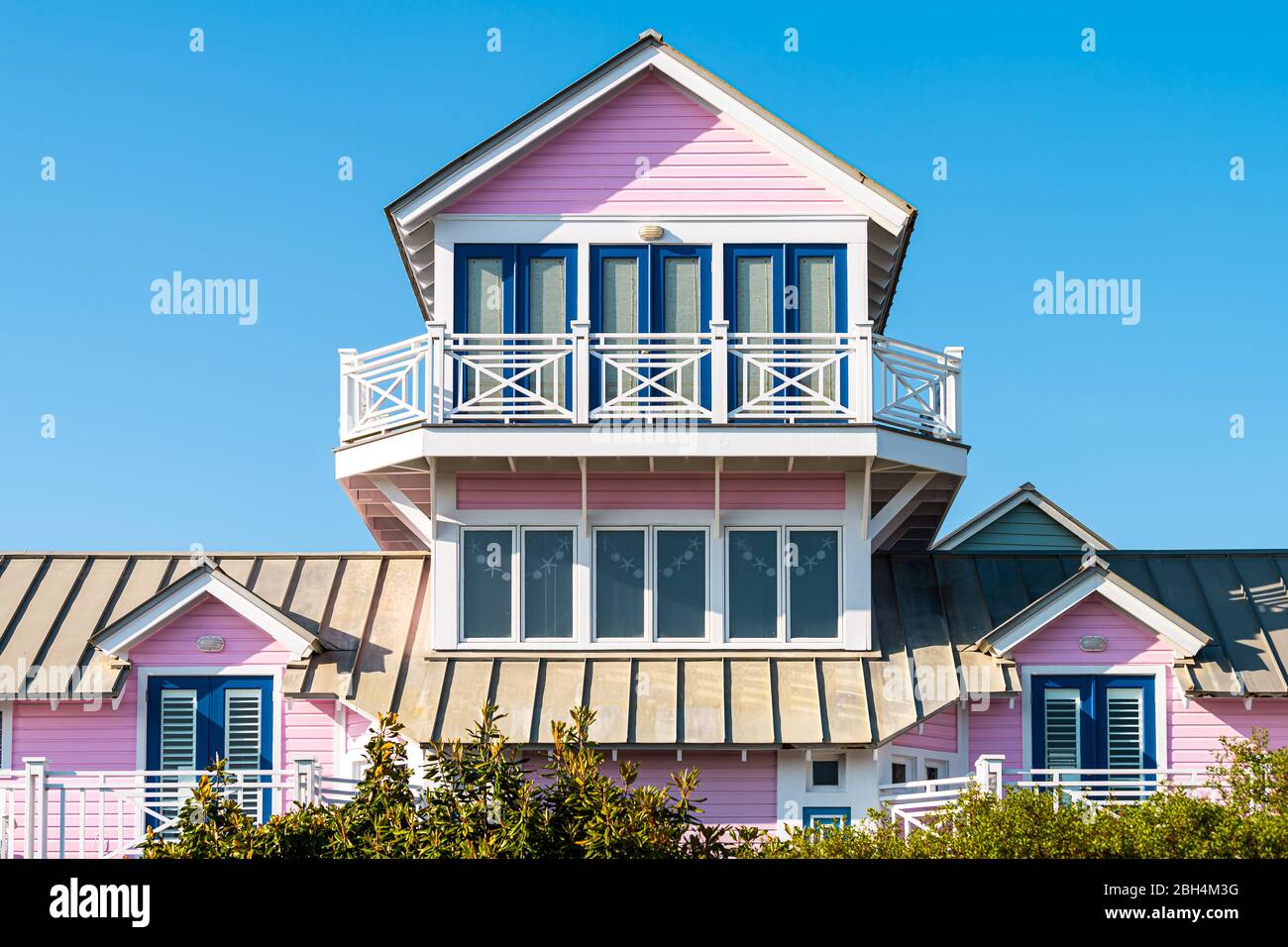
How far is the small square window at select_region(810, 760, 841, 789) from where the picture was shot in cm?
2077

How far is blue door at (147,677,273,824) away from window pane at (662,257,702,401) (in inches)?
268

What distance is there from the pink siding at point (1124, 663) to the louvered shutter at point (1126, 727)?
34cm

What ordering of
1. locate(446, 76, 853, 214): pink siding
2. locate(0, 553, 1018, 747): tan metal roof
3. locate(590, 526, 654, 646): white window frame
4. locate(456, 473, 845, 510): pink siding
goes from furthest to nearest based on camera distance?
1. locate(446, 76, 853, 214): pink siding
2. locate(456, 473, 845, 510): pink siding
3. locate(590, 526, 654, 646): white window frame
4. locate(0, 553, 1018, 747): tan metal roof

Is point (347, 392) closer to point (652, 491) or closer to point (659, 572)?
point (652, 491)

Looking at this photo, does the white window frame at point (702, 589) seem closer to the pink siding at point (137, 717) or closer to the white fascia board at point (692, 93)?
the pink siding at point (137, 717)

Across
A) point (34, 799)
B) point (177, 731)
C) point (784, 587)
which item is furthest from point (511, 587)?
point (34, 799)

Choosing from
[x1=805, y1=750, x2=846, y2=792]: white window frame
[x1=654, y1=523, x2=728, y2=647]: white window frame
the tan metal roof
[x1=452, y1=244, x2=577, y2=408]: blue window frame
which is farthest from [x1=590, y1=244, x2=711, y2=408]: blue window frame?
[x1=805, y1=750, x2=846, y2=792]: white window frame

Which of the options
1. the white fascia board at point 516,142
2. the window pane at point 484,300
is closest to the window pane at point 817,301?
the white fascia board at point 516,142

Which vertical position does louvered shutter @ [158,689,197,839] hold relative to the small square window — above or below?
above

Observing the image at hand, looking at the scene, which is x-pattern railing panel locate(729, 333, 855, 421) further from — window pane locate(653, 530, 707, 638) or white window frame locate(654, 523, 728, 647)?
window pane locate(653, 530, 707, 638)

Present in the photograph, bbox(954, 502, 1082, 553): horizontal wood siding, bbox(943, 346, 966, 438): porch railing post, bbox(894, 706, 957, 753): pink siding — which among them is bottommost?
bbox(894, 706, 957, 753): pink siding

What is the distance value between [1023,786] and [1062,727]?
105 inches

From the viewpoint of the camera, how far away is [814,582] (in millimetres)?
21750
